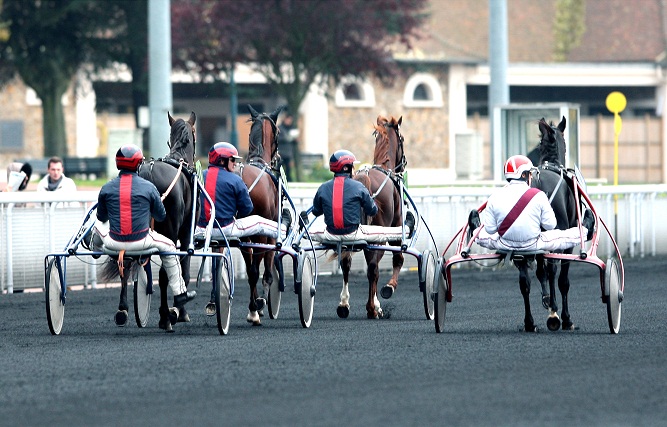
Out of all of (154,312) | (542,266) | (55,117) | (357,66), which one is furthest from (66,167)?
(542,266)

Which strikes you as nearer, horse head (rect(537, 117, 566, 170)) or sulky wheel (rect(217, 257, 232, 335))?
sulky wheel (rect(217, 257, 232, 335))

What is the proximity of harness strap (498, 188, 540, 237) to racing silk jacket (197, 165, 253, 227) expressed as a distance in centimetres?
249

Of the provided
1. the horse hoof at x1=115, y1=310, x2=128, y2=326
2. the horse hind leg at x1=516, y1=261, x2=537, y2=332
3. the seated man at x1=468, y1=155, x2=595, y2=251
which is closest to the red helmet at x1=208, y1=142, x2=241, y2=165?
the horse hoof at x1=115, y1=310, x2=128, y2=326

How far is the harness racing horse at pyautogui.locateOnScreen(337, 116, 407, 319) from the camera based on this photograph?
50.8 ft

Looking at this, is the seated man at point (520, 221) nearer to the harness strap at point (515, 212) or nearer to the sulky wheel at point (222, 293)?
the harness strap at point (515, 212)

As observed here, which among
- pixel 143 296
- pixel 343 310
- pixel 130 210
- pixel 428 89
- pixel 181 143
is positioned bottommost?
pixel 343 310

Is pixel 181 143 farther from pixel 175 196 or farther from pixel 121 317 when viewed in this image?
pixel 121 317

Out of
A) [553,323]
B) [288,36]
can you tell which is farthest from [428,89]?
[553,323]

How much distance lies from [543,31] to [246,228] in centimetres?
4655

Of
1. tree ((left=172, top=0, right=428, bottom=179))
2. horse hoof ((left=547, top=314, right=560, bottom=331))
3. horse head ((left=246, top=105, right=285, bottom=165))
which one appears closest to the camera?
A: horse hoof ((left=547, top=314, right=560, bottom=331))

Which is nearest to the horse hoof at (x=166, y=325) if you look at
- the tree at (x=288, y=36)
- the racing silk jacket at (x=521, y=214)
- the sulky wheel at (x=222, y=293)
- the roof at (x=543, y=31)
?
the sulky wheel at (x=222, y=293)

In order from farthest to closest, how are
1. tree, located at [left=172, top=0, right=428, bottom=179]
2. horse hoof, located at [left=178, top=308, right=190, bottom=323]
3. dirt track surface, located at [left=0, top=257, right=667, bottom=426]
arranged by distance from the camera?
1. tree, located at [left=172, top=0, right=428, bottom=179]
2. horse hoof, located at [left=178, top=308, right=190, bottom=323]
3. dirt track surface, located at [left=0, top=257, right=667, bottom=426]

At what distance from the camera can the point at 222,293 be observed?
13469 mm

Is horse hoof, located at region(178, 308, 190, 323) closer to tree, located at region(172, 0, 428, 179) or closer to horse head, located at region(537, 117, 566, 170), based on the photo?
horse head, located at region(537, 117, 566, 170)
